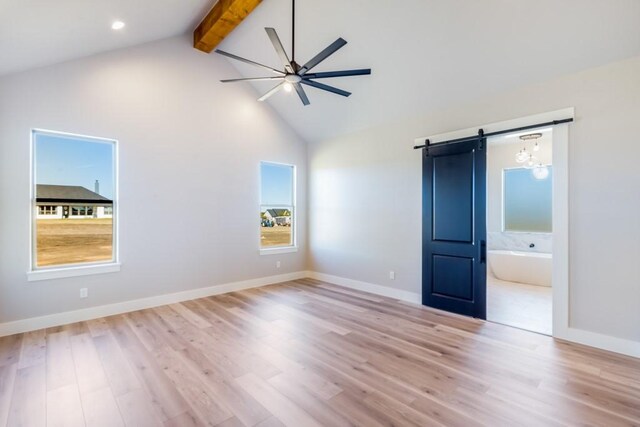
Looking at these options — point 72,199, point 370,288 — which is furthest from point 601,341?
point 72,199

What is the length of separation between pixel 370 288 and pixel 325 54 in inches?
149

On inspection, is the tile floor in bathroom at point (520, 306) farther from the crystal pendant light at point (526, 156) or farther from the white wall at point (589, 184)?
the crystal pendant light at point (526, 156)

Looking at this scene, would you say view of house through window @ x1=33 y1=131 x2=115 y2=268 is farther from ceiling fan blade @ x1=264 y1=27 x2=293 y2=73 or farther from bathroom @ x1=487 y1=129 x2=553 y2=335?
bathroom @ x1=487 y1=129 x2=553 y2=335

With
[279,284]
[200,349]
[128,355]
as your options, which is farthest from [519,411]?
[279,284]

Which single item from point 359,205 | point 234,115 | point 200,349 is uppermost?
point 234,115

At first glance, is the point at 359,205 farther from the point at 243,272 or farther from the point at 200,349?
the point at 200,349

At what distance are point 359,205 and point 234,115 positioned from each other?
274 cm

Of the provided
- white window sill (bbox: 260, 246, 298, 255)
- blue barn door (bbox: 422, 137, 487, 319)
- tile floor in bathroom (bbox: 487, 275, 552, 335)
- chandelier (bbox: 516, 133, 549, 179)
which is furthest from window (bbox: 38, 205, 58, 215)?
chandelier (bbox: 516, 133, 549, 179)

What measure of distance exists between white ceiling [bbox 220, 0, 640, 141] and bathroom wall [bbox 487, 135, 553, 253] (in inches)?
137

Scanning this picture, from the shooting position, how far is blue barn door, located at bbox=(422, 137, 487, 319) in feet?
13.0

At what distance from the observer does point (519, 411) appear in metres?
2.10

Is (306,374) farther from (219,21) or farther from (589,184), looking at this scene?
(219,21)

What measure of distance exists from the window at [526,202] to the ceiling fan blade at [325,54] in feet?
20.2

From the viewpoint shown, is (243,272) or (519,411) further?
(243,272)
